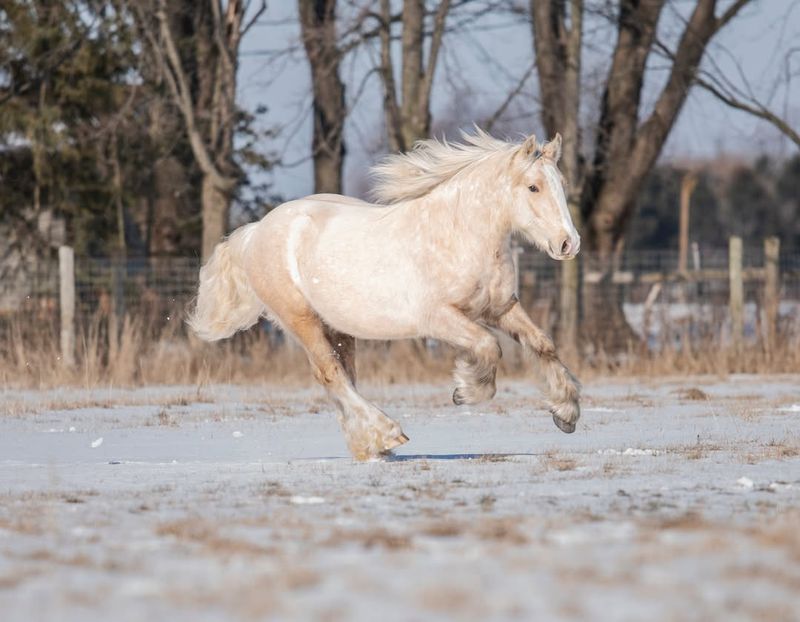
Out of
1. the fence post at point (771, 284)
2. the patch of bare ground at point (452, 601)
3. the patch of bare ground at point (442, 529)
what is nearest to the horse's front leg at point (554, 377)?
the patch of bare ground at point (442, 529)

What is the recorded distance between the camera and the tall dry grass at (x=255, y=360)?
15.2 metres

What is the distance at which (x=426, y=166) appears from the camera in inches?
330

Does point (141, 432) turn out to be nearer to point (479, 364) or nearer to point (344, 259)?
point (344, 259)

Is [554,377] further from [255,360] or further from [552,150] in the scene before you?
[255,360]

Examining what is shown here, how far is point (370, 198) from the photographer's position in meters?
9.02

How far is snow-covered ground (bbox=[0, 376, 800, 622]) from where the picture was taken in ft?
11.4

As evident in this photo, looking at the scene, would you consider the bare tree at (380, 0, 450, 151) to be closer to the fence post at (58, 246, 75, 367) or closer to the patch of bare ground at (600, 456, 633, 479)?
the fence post at (58, 246, 75, 367)

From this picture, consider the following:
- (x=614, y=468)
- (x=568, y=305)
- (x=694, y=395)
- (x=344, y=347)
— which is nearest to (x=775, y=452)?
(x=614, y=468)

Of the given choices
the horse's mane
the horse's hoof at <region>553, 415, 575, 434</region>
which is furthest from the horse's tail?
the horse's hoof at <region>553, 415, 575, 434</region>

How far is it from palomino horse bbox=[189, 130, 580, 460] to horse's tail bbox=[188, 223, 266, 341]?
0.70 meters

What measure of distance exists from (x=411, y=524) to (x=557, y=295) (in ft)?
45.6

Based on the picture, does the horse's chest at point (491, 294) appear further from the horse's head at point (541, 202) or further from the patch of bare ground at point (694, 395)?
the patch of bare ground at point (694, 395)

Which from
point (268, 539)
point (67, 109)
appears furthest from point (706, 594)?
point (67, 109)

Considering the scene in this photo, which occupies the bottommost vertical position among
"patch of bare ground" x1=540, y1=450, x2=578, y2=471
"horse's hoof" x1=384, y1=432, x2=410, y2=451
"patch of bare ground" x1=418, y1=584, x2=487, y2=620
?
"patch of bare ground" x1=540, y1=450, x2=578, y2=471
